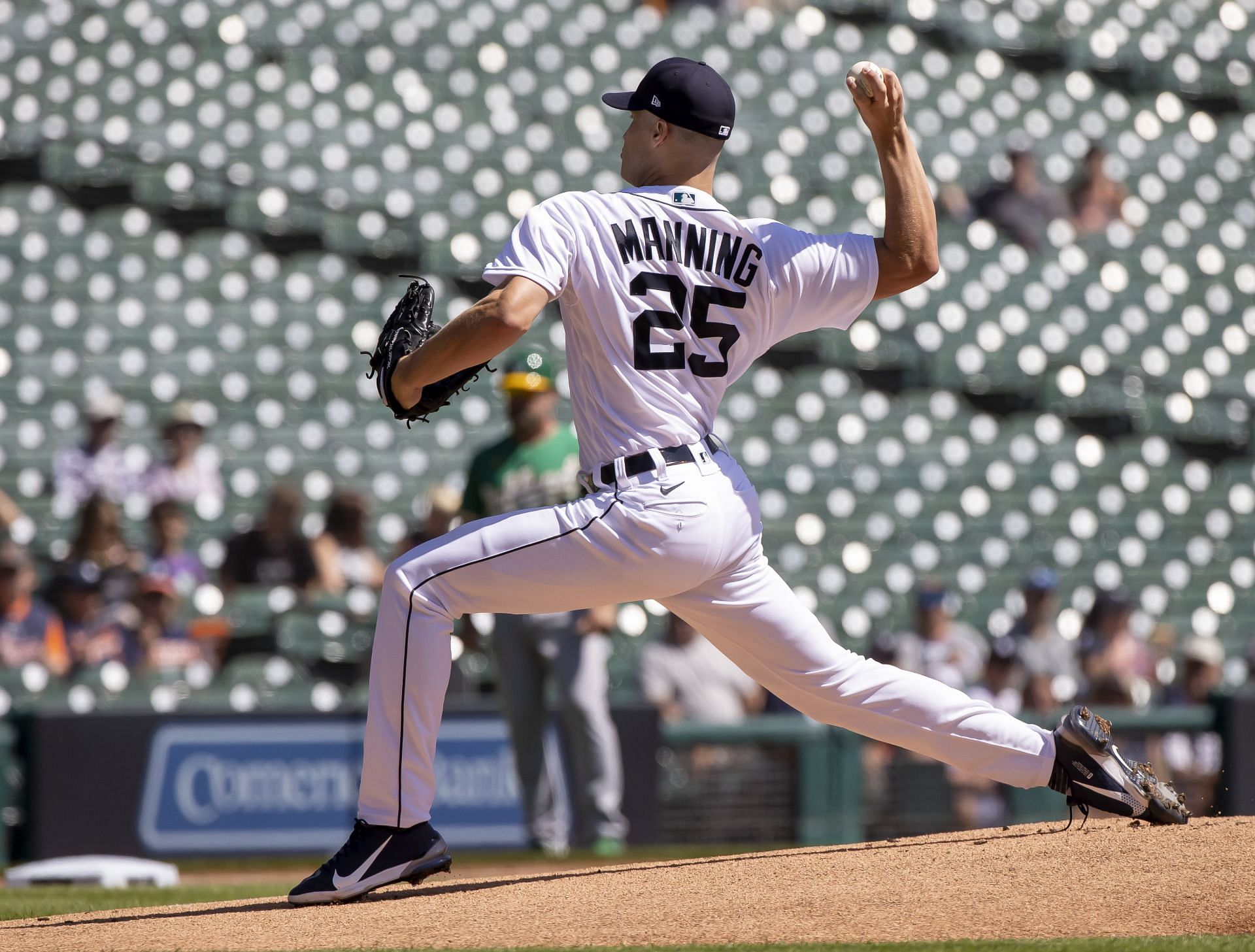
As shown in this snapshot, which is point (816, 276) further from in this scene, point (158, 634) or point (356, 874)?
point (158, 634)

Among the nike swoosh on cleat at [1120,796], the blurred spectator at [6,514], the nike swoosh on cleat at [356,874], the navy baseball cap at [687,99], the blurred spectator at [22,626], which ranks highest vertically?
the navy baseball cap at [687,99]

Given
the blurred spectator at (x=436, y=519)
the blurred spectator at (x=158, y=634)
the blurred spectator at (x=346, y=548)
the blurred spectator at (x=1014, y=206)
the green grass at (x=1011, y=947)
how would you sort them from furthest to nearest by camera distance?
1. the blurred spectator at (x=1014, y=206)
2. the blurred spectator at (x=346, y=548)
3. the blurred spectator at (x=158, y=634)
4. the blurred spectator at (x=436, y=519)
5. the green grass at (x=1011, y=947)

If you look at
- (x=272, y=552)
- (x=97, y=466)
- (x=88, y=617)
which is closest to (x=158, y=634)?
(x=88, y=617)

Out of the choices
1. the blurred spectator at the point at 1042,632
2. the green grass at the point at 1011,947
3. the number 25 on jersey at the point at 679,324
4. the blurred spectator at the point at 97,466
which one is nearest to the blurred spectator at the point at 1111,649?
the blurred spectator at the point at 1042,632

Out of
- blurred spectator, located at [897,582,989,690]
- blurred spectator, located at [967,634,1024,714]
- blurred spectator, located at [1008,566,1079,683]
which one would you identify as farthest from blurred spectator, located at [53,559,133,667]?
blurred spectator, located at [1008,566,1079,683]

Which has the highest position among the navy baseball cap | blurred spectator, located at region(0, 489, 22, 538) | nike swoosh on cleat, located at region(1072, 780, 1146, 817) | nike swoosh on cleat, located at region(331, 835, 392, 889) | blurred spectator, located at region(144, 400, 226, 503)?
the navy baseball cap

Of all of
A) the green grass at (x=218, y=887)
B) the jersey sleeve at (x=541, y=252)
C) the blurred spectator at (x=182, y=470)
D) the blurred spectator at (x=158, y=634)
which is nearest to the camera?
the jersey sleeve at (x=541, y=252)

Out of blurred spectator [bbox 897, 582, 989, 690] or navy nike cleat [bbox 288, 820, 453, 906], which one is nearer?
navy nike cleat [bbox 288, 820, 453, 906]

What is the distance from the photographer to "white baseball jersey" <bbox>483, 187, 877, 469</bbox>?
3.54 m

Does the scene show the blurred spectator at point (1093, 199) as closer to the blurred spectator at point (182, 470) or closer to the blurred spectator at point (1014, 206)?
the blurred spectator at point (1014, 206)

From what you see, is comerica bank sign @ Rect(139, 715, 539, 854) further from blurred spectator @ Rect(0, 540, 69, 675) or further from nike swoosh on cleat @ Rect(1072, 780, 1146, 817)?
nike swoosh on cleat @ Rect(1072, 780, 1146, 817)

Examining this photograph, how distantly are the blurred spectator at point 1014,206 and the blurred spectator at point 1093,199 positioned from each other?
30cm

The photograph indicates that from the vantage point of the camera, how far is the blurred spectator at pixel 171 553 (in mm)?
8984

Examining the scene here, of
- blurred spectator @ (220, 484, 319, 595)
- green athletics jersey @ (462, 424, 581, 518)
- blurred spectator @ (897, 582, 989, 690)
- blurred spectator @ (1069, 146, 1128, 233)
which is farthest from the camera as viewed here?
blurred spectator @ (1069, 146, 1128, 233)
